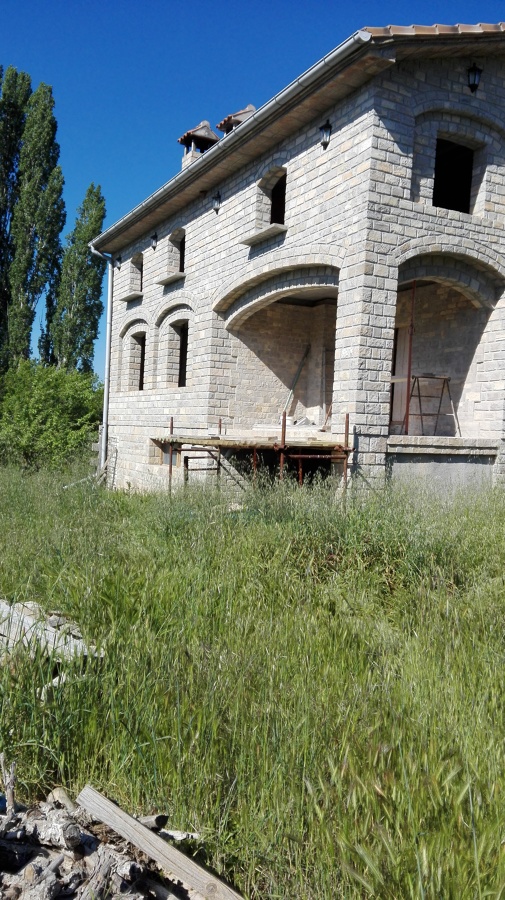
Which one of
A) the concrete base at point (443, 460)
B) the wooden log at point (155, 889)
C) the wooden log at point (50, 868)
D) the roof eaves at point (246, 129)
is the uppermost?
the roof eaves at point (246, 129)

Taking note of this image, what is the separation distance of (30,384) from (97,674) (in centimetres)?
1636

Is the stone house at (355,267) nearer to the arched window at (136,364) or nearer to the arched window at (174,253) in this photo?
the arched window at (174,253)

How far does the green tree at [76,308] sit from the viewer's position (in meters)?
24.5

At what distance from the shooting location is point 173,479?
42.8 ft

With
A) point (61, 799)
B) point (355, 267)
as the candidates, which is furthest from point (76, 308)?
point (61, 799)

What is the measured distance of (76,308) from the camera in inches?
969

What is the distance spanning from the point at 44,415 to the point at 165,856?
54.9 feet

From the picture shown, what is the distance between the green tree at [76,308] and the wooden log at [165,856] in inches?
929

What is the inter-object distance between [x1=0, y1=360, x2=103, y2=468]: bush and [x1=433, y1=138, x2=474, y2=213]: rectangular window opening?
10.4 m

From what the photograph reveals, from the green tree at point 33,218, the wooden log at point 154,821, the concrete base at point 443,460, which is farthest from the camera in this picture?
the green tree at point 33,218

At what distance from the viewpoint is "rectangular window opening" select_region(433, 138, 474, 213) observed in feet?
37.5

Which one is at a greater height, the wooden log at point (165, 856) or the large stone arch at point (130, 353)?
the large stone arch at point (130, 353)

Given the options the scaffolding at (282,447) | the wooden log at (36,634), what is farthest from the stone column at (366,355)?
the wooden log at (36,634)

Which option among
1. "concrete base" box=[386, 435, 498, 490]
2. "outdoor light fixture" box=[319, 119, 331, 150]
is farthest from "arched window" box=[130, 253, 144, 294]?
"concrete base" box=[386, 435, 498, 490]
